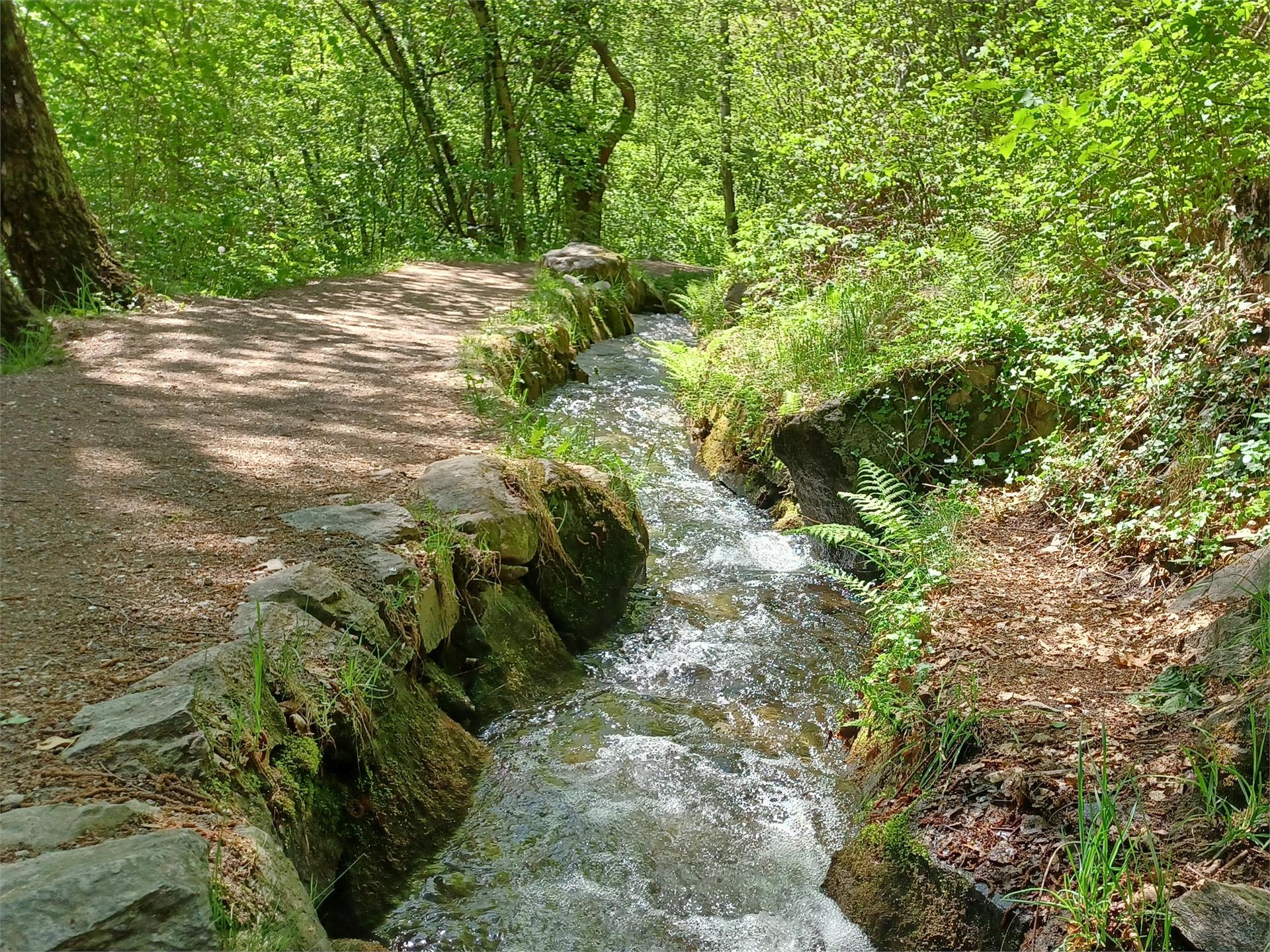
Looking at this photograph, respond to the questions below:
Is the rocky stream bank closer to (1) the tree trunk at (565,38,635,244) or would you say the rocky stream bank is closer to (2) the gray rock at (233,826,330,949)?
(2) the gray rock at (233,826,330,949)

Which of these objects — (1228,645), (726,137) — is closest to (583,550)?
(1228,645)

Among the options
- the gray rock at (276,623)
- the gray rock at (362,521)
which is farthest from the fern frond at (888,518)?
the gray rock at (276,623)

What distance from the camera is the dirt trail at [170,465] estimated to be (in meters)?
3.01

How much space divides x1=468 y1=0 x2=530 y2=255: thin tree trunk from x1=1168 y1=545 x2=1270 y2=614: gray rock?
1444 centimetres

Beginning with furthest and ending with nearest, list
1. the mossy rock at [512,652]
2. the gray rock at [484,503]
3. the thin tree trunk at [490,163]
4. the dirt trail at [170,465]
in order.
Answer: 1. the thin tree trunk at [490,163]
2. the gray rock at [484,503]
3. the mossy rock at [512,652]
4. the dirt trail at [170,465]

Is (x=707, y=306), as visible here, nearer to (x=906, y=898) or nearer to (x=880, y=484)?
(x=880, y=484)

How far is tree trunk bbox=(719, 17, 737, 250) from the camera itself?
19234 mm

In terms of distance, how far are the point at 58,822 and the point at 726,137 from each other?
67.7 feet

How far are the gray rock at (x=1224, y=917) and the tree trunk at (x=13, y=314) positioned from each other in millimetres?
7441

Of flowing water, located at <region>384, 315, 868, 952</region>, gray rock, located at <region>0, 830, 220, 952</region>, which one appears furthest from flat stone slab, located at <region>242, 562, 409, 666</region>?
gray rock, located at <region>0, 830, 220, 952</region>

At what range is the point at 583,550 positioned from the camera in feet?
17.2

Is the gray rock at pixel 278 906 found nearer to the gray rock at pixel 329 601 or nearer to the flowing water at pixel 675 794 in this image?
the flowing water at pixel 675 794

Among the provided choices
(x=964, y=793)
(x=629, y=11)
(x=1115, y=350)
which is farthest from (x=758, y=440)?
(x=629, y=11)

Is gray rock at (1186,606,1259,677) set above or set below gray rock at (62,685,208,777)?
below
